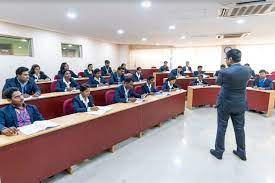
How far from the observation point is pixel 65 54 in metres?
8.45

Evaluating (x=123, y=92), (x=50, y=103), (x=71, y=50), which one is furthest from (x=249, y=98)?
(x=71, y=50)

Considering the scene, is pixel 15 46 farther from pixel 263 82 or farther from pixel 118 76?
pixel 263 82

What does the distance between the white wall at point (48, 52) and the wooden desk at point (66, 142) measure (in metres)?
4.63

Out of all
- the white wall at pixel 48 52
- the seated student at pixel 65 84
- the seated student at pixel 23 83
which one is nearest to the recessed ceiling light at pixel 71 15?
the seated student at pixel 65 84

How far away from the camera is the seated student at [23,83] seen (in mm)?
3716

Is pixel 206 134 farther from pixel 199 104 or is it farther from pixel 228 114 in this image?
pixel 199 104

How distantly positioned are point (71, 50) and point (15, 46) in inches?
103

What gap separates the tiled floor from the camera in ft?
8.18

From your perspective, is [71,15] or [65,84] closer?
[71,15]

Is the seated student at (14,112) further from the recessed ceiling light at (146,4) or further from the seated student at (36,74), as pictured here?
the seated student at (36,74)

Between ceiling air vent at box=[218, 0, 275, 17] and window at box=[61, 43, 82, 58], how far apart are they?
6.29 m

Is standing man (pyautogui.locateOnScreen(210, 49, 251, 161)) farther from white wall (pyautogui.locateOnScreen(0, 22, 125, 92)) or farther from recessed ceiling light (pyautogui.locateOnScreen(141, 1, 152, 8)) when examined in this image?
white wall (pyautogui.locateOnScreen(0, 22, 125, 92))

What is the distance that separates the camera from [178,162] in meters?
2.88

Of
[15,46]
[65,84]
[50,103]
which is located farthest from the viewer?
[15,46]
